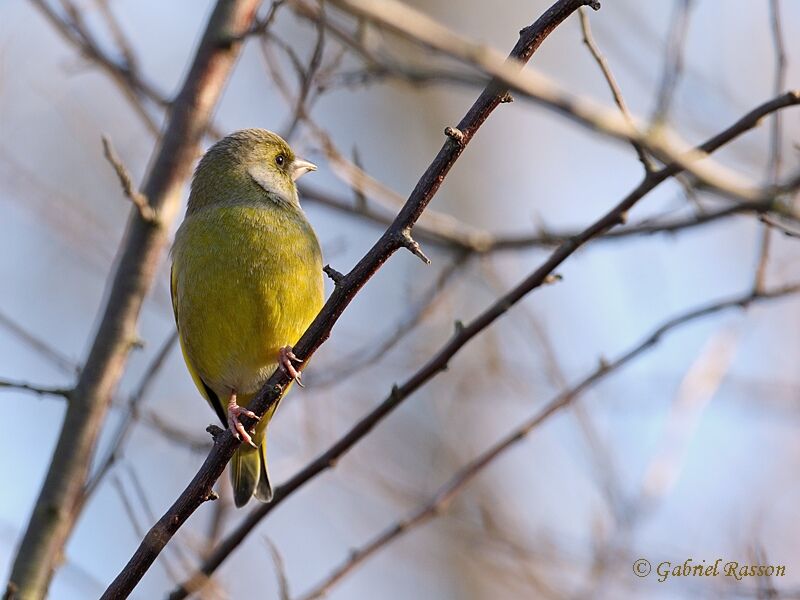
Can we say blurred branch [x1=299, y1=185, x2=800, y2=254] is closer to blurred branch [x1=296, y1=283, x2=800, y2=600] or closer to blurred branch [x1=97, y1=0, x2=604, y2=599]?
blurred branch [x1=296, y1=283, x2=800, y2=600]

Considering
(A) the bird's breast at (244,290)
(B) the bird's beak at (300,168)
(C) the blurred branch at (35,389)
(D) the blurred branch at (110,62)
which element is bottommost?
(C) the blurred branch at (35,389)

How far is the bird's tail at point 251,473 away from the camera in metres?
4.46

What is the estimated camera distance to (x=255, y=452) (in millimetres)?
4598

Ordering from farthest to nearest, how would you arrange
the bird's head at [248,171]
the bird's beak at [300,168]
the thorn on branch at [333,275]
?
the bird's beak at [300,168] < the bird's head at [248,171] < the thorn on branch at [333,275]

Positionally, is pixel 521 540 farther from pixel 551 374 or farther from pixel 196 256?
pixel 196 256

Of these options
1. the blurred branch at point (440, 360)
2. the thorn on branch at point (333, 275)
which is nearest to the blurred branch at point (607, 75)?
the blurred branch at point (440, 360)

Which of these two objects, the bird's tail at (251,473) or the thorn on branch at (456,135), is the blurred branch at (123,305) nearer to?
the bird's tail at (251,473)

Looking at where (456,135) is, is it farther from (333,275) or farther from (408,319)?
(408,319)

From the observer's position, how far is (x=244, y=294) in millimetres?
4453

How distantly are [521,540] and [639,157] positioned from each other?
10.8 ft

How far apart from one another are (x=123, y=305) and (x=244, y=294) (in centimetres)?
51

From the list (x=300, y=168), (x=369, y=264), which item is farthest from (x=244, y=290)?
(x=369, y=264)

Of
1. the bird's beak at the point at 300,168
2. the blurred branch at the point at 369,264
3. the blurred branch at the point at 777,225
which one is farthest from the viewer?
the bird's beak at the point at 300,168

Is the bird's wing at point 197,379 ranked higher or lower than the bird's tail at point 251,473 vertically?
higher
